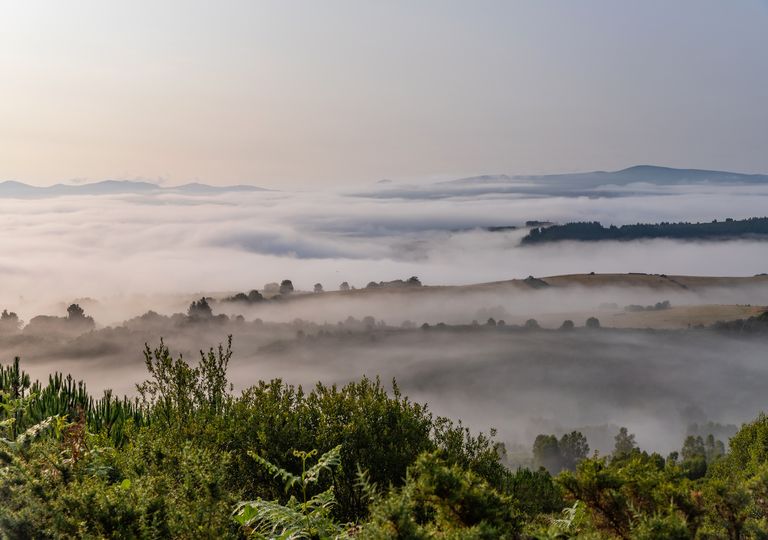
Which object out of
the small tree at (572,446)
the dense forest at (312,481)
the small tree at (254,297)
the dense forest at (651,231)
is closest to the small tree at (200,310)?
the small tree at (254,297)

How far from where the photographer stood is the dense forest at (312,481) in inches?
155

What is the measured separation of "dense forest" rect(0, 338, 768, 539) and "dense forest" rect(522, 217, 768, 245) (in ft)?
478

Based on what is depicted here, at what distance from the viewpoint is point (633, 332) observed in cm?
13788

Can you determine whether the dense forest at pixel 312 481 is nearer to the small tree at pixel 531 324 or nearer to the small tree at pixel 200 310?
the small tree at pixel 200 310

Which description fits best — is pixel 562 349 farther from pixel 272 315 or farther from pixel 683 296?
pixel 272 315

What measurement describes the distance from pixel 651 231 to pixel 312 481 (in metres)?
161

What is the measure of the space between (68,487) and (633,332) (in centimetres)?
14155

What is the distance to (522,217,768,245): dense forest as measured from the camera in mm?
146125

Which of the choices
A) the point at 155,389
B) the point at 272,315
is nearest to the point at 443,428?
the point at 155,389

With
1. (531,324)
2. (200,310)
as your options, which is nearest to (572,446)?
(200,310)

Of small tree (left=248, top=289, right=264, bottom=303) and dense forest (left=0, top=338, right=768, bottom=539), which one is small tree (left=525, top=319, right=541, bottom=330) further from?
dense forest (left=0, top=338, right=768, bottom=539)

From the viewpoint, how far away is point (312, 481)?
24.6 ft

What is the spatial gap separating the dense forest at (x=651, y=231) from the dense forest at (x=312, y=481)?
146 metres

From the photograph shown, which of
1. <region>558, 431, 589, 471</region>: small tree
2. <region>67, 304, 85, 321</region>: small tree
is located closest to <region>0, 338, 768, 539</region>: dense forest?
<region>558, 431, 589, 471</region>: small tree
